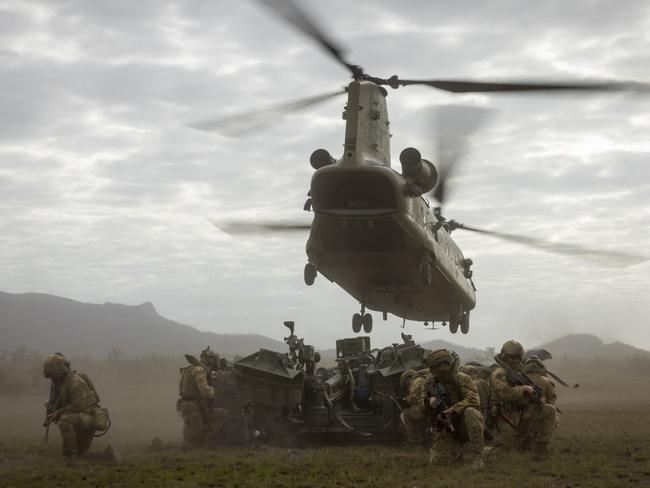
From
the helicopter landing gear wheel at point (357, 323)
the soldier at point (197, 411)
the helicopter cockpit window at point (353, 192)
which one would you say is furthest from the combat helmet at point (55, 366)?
the helicopter landing gear wheel at point (357, 323)

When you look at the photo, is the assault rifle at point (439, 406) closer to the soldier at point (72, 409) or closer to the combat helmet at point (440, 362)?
the combat helmet at point (440, 362)

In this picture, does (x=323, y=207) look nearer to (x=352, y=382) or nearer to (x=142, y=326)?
(x=352, y=382)

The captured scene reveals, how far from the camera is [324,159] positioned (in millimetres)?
15906

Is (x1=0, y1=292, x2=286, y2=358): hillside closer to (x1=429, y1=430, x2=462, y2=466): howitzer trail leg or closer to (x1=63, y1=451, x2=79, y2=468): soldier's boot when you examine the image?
(x1=63, y1=451, x2=79, y2=468): soldier's boot

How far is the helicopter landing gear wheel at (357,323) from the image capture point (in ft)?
65.5

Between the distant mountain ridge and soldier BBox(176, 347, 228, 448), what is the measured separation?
87829 mm

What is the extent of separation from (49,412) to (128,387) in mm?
33198

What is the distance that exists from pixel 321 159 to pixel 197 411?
5.45 metres

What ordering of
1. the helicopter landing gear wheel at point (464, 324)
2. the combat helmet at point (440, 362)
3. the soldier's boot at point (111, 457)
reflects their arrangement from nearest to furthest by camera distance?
the combat helmet at point (440, 362), the soldier's boot at point (111, 457), the helicopter landing gear wheel at point (464, 324)

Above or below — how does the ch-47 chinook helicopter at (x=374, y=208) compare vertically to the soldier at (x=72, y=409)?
above

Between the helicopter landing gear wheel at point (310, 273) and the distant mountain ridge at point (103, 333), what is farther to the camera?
the distant mountain ridge at point (103, 333)

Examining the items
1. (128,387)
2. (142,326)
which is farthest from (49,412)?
(142,326)

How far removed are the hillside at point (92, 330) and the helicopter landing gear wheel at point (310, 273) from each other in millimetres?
86298

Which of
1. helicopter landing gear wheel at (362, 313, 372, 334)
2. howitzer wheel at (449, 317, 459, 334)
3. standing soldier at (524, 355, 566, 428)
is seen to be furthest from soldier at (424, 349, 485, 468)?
howitzer wheel at (449, 317, 459, 334)
